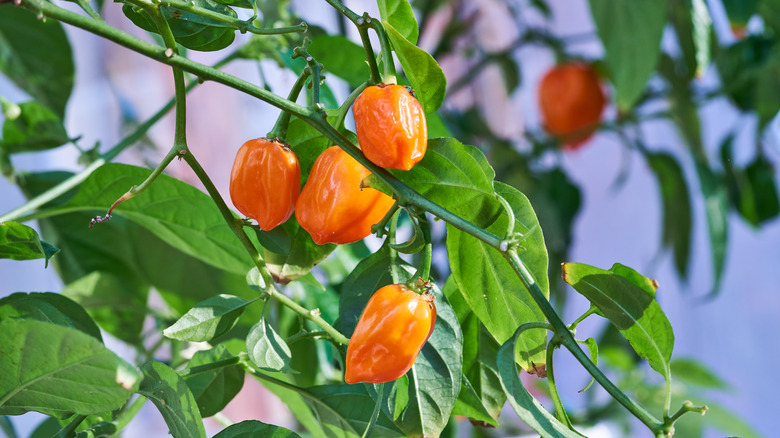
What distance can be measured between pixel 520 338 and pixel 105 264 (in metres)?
0.25

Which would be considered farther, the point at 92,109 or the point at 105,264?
the point at 92,109

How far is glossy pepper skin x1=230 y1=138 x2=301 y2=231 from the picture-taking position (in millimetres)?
166

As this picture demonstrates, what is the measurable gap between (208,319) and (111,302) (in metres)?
0.16

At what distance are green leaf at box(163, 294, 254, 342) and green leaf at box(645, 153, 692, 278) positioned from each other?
2.03ft

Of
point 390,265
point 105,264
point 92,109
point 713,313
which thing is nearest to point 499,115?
point 713,313

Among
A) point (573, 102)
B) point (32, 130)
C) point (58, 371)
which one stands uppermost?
point (573, 102)

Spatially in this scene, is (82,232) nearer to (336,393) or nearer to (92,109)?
(336,393)

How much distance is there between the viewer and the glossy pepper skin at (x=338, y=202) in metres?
0.16

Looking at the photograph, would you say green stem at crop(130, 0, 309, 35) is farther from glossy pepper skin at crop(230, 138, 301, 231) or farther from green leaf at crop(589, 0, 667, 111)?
green leaf at crop(589, 0, 667, 111)

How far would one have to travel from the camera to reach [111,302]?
0.33m

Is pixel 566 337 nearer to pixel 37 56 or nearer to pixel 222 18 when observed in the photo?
pixel 222 18

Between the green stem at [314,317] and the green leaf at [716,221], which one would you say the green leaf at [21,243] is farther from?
the green leaf at [716,221]

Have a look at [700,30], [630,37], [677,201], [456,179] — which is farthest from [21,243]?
[677,201]

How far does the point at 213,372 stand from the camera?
0.23m
